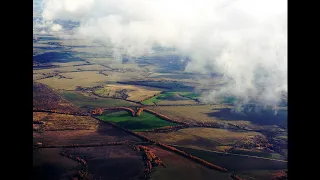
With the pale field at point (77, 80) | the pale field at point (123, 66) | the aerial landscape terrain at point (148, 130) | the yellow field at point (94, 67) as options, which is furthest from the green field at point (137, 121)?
the pale field at point (123, 66)

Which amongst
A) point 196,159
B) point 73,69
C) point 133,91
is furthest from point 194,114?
point 73,69

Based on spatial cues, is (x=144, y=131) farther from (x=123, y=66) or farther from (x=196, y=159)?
(x=123, y=66)

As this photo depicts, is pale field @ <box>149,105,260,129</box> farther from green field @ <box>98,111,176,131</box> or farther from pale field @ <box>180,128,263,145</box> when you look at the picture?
pale field @ <box>180,128,263,145</box>

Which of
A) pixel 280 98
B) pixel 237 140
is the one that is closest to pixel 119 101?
pixel 237 140

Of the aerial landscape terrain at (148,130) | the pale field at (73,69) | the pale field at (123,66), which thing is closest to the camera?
the aerial landscape terrain at (148,130)

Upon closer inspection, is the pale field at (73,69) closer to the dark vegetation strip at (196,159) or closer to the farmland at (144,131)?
the farmland at (144,131)

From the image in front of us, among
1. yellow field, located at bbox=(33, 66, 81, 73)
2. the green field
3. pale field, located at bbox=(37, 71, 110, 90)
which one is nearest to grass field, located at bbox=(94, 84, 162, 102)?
pale field, located at bbox=(37, 71, 110, 90)
